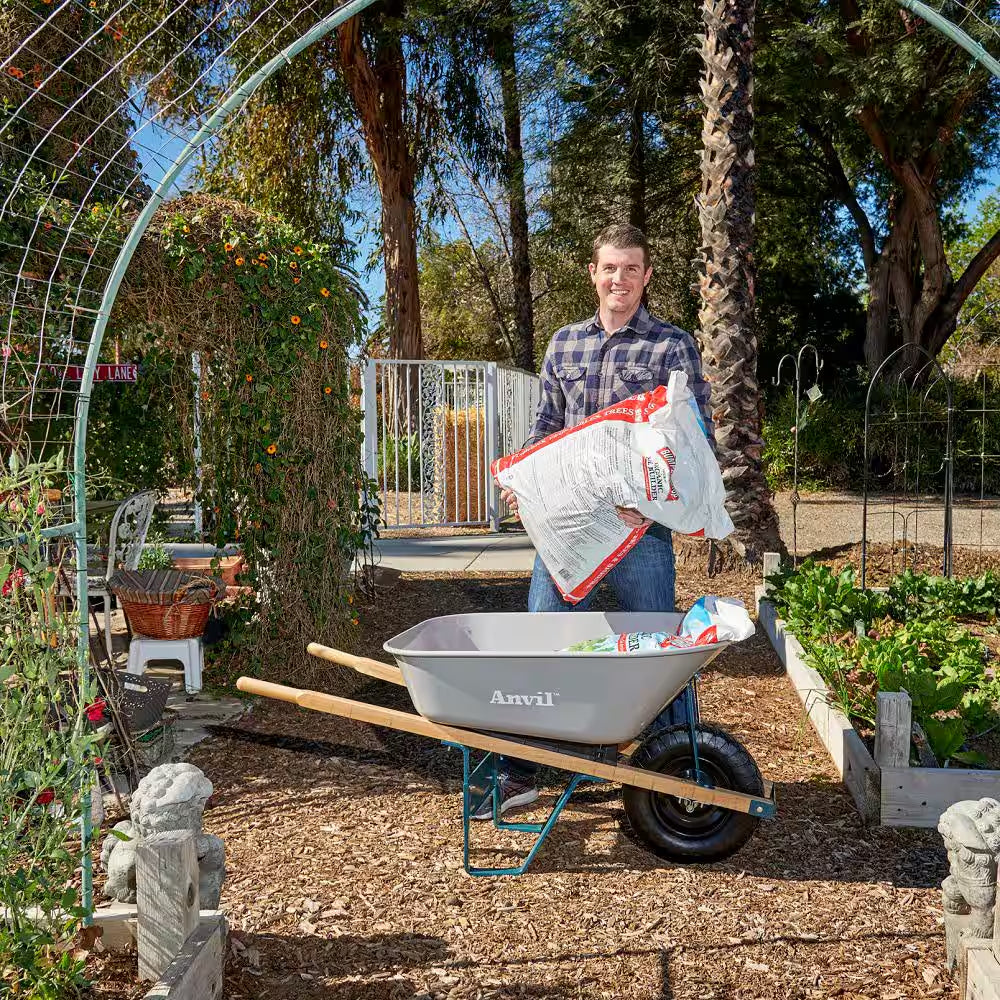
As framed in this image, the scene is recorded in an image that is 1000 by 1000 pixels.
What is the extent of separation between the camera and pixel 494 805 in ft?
10.4

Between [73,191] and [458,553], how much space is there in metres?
4.39

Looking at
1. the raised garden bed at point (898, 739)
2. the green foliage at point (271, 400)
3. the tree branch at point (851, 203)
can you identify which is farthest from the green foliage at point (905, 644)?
the tree branch at point (851, 203)

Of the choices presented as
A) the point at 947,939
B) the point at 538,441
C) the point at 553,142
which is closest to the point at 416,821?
the point at 538,441

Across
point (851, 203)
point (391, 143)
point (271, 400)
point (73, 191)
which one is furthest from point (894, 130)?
point (271, 400)

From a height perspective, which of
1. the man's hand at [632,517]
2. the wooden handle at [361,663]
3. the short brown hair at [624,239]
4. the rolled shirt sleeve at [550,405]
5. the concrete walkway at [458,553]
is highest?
the short brown hair at [624,239]

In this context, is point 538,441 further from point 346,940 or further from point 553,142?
point 553,142

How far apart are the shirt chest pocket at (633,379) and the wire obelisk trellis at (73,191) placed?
4.51ft

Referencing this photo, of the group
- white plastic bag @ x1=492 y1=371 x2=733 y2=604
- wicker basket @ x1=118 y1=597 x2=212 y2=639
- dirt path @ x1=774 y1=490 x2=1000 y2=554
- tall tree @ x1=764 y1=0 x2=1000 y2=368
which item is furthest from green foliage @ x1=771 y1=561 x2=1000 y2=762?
tall tree @ x1=764 y1=0 x2=1000 y2=368

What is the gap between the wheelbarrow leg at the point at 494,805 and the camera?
113 inches

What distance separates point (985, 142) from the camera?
54.3 ft

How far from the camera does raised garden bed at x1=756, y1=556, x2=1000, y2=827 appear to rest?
10.7 ft

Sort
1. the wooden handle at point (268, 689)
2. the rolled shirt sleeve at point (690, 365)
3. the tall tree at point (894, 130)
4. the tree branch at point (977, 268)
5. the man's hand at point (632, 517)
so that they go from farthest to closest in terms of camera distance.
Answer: the tree branch at point (977, 268) < the tall tree at point (894, 130) < the rolled shirt sleeve at point (690, 365) < the man's hand at point (632, 517) < the wooden handle at point (268, 689)

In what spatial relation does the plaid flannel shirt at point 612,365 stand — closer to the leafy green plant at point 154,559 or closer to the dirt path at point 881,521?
the leafy green plant at point 154,559

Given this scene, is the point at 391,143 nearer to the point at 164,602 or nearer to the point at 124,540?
the point at 124,540
